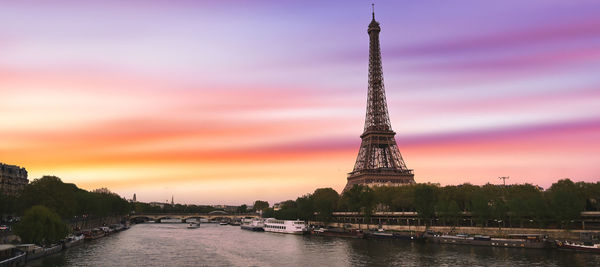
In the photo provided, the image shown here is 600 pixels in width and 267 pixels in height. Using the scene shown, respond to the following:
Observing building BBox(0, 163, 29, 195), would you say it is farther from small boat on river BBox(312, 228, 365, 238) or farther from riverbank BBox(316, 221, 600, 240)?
riverbank BBox(316, 221, 600, 240)

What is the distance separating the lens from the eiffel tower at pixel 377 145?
146m

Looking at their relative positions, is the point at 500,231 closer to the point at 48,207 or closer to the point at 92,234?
the point at 92,234

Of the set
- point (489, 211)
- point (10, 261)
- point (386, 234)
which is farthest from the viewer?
point (386, 234)

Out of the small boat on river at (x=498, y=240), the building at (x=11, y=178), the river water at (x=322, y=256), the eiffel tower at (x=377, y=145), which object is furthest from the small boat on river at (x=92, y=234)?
the eiffel tower at (x=377, y=145)

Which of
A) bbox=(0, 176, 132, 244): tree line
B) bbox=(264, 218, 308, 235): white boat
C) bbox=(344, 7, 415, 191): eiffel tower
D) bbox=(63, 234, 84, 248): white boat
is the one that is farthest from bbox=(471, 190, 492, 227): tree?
bbox=(63, 234, 84, 248): white boat

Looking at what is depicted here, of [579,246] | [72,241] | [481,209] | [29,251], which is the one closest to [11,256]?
[29,251]

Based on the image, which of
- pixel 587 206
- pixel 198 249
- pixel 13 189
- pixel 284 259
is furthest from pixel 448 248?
pixel 13 189

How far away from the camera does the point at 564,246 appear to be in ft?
221

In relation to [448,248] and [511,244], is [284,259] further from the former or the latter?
[511,244]

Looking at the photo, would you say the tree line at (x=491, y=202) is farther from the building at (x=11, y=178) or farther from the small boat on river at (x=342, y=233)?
the building at (x=11, y=178)

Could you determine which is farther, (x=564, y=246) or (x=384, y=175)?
(x=384, y=175)

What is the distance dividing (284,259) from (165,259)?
639 inches

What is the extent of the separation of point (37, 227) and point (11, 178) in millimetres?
116642

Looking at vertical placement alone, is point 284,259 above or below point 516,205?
below
